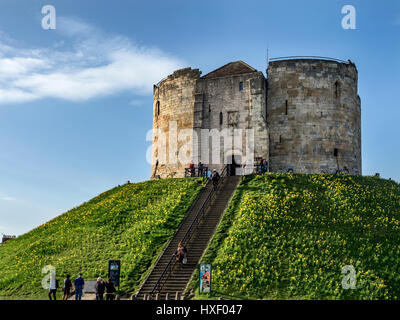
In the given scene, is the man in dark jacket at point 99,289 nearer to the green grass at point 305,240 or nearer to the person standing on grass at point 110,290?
the person standing on grass at point 110,290

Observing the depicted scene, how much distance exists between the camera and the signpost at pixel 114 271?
24.8m

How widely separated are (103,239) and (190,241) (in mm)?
5554

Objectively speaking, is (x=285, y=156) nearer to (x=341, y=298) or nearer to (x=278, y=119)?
(x=278, y=119)

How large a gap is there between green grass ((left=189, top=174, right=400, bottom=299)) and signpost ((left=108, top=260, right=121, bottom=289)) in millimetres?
3400

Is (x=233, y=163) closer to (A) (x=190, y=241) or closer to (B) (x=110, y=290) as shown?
(A) (x=190, y=241)

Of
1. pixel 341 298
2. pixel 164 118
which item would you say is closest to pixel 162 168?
pixel 164 118

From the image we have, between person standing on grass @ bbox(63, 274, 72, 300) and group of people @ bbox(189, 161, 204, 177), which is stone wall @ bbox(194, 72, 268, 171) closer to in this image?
group of people @ bbox(189, 161, 204, 177)

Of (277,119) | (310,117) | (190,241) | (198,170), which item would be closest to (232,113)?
(277,119)

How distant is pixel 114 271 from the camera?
977 inches

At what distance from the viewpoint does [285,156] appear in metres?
39.8

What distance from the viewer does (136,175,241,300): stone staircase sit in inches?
958

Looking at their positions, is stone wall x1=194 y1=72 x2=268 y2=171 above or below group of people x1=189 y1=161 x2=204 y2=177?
above

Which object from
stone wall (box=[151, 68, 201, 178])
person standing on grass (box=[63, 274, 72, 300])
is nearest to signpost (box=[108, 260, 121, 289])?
person standing on grass (box=[63, 274, 72, 300])
